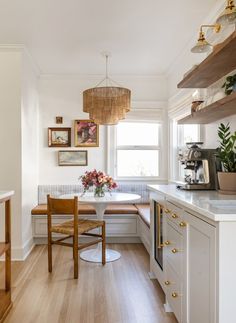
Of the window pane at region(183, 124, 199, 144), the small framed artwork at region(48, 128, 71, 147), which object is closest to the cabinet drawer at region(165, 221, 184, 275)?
the window pane at region(183, 124, 199, 144)

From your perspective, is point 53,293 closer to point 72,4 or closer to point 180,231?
point 180,231

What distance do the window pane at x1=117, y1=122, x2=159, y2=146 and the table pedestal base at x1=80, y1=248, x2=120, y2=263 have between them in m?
1.76

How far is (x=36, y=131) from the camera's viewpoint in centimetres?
440

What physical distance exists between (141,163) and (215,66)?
2.74m

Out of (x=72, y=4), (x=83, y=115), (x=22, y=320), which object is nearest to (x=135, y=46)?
(x=72, y=4)

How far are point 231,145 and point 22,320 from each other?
198 cm

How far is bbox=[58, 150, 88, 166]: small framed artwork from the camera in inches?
179

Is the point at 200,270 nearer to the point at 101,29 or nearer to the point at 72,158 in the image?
the point at 101,29

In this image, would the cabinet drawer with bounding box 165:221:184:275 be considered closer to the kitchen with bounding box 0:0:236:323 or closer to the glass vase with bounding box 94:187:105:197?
the kitchen with bounding box 0:0:236:323

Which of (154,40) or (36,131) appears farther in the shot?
(36,131)

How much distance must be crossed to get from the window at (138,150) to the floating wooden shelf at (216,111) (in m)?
1.94

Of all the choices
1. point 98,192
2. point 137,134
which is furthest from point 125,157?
point 98,192

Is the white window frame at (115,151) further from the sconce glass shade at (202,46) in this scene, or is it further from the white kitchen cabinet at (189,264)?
the sconce glass shade at (202,46)

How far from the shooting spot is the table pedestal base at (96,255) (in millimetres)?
3444
